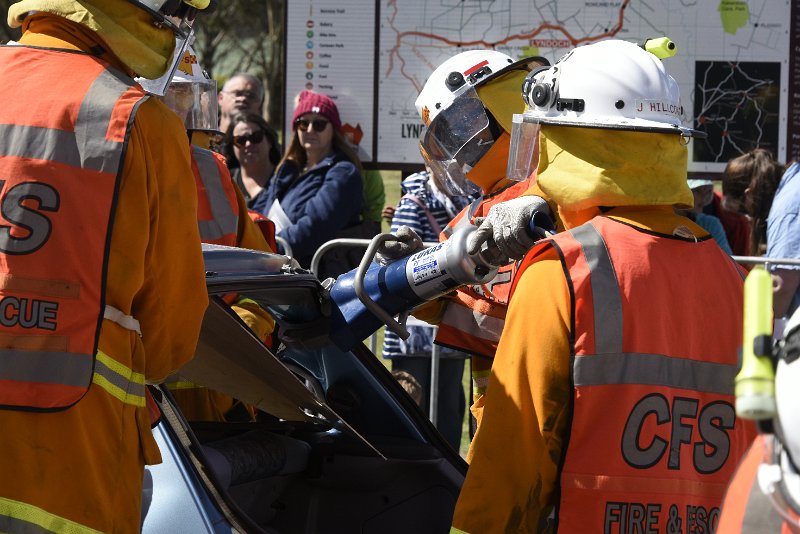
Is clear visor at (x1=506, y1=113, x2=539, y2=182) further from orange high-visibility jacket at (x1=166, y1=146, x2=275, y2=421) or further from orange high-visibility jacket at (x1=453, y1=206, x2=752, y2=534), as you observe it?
orange high-visibility jacket at (x1=166, y1=146, x2=275, y2=421)

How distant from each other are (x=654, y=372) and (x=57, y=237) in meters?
1.34

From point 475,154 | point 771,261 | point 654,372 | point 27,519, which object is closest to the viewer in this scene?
point 27,519

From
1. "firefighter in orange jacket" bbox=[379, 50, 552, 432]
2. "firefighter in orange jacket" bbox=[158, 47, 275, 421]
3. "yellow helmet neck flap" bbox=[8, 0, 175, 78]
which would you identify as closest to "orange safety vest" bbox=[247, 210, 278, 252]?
"firefighter in orange jacket" bbox=[158, 47, 275, 421]

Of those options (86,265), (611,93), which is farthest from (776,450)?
(86,265)

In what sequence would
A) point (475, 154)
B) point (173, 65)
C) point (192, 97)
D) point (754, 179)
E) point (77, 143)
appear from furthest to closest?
1. point (754, 179)
2. point (192, 97)
3. point (475, 154)
4. point (173, 65)
5. point (77, 143)

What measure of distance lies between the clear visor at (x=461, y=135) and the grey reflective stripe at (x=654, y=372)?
5.97 ft

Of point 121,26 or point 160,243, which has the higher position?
point 121,26

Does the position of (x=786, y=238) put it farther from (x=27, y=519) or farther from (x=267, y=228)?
(x=27, y=519)

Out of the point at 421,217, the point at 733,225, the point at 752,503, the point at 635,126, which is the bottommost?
the point at 733,225

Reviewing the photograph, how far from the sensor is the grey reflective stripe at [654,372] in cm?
263

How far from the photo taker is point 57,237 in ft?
8.27

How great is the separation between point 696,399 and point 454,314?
1.46 metres

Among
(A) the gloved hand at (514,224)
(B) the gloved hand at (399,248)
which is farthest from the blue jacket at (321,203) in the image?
(A) the gloved hand at (514,224)

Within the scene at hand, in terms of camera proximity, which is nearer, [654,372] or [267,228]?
[654,372]
